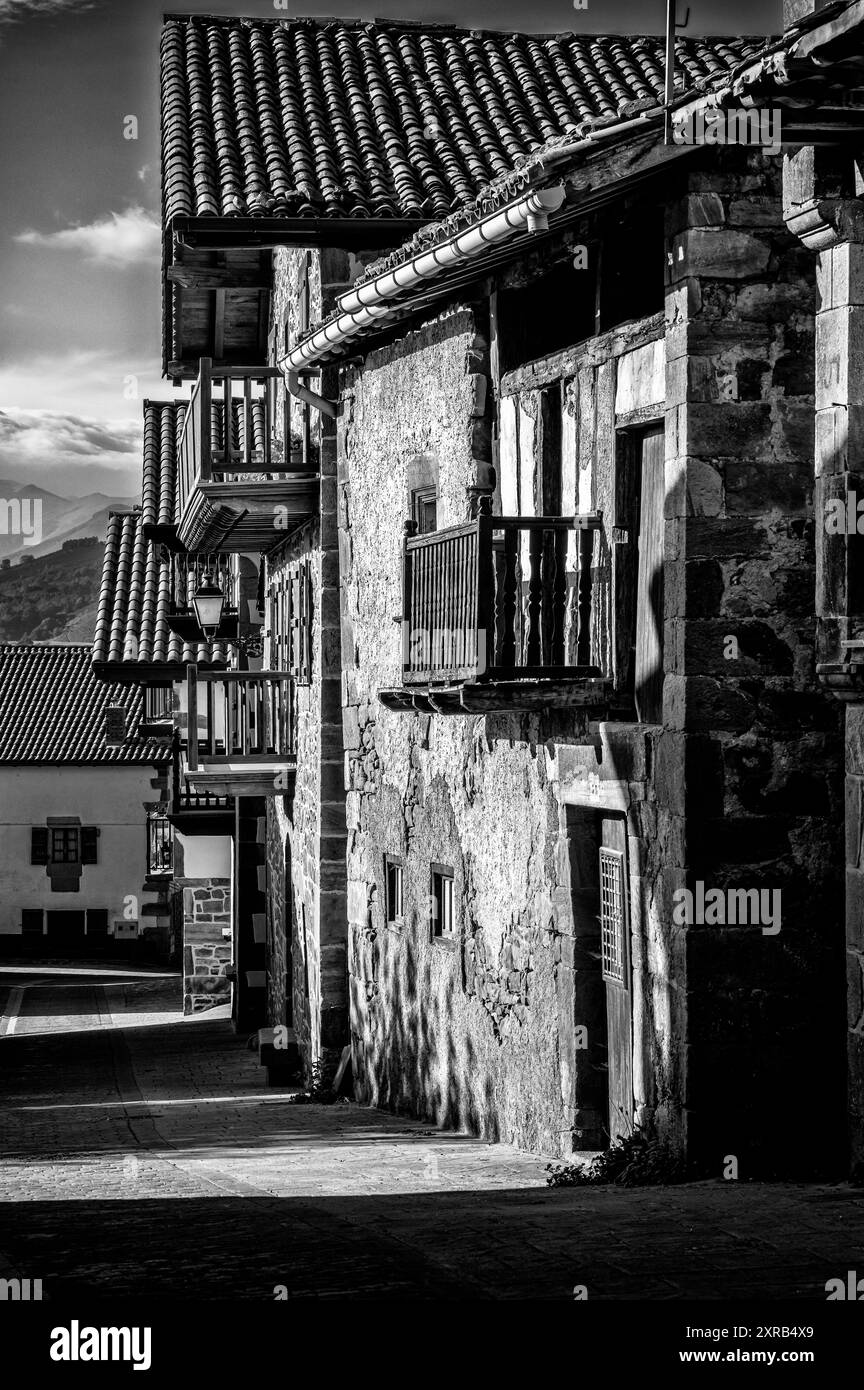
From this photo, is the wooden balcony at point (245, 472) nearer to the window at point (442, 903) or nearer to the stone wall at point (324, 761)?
the stone wall at point (324, 761)

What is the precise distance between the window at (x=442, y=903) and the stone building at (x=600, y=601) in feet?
0.09

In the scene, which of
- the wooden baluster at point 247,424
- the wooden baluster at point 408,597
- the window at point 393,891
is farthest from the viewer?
the wooden baluster at point 247,424

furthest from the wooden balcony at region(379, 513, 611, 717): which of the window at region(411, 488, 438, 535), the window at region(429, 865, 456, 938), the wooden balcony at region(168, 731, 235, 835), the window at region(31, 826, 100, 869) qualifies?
the window at region(31, 826, 100, 869)

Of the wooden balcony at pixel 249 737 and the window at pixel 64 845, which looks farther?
the window at pixel 64 845

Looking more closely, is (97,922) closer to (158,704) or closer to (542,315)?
(158,704)

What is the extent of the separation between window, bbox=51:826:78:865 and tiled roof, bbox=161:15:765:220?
24.5 m

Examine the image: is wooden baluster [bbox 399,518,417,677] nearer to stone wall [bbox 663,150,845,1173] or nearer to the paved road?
stone wall [bbox 663,150,845,1173]

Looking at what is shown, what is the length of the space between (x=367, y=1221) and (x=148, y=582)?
19964 millimetres

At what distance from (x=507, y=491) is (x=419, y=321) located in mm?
2057

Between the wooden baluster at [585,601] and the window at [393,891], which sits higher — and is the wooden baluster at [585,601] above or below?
above

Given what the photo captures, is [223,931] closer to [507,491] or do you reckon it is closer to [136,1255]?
[507,491]

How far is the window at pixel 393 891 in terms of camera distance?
43.8ft

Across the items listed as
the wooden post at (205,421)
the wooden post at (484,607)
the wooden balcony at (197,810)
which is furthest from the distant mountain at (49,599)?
the wooden post at (484,607)
